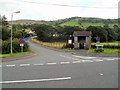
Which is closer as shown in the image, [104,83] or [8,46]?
[104,83]

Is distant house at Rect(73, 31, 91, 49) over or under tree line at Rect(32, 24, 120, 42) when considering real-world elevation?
under

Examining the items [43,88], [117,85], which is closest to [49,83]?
[43,88]

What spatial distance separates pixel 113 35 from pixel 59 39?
3387 centimetres

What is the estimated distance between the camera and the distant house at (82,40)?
3616cm

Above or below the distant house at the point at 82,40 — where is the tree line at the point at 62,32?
above

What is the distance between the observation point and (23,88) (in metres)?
6.50

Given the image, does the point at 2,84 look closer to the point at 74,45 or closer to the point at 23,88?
the point at 23,88

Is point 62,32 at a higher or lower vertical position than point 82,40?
higher

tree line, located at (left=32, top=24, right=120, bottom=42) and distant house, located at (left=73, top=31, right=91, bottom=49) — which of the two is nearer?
distant house, located at (left=73, top=31, right=91, bottom=49)

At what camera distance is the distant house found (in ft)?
119

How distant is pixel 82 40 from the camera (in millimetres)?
37156

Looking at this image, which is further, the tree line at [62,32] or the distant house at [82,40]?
the tree line at [62,32]

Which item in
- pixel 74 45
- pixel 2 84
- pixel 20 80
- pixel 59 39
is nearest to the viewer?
A: pixel 2 84

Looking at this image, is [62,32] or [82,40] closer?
[82,40]
